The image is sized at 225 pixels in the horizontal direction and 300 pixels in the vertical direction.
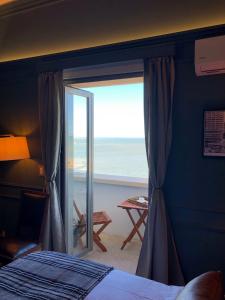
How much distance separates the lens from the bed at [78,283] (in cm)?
158

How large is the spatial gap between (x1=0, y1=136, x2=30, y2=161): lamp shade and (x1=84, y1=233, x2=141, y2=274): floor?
1.68m

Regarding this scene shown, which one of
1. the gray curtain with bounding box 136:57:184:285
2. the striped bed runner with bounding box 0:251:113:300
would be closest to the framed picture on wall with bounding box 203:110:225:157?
the gray curtain with bounding box 136:57:184:285

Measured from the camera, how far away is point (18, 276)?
181 cm

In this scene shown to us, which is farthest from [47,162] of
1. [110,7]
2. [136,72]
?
[110,7]

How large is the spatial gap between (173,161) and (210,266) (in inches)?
40.8

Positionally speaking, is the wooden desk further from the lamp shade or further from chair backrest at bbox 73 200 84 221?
the lamp shade

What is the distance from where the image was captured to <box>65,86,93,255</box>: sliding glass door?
11.6 feet

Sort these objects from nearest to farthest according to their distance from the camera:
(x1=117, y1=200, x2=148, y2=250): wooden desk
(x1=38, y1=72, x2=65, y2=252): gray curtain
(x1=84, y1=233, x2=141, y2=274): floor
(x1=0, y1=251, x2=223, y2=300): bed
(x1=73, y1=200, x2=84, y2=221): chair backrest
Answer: (x1=0, y1=251, x2=223, y2=300): bed < (x1=38, y1=72, x2=65, y2=252): gray curtain < (x1=84, y1=233, x2=141, y2=274): floor < (x1=73, y1=200, x2=84, y2=221): chair backrest < (x1=117, y1=200, x2=148, y2=250): wooden desk

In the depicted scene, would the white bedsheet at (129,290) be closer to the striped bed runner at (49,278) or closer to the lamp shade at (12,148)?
the striped bed runner at (49,278)

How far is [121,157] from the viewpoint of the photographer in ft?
17.1

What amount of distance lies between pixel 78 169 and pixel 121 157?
155 cm

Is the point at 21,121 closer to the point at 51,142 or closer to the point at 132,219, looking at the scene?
the point at 51,142

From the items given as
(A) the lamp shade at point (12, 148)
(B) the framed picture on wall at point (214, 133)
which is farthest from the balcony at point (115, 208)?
(B) the framed picture on wall at point (214, 133)

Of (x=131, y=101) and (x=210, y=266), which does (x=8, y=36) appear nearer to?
(x=131, y=101)
